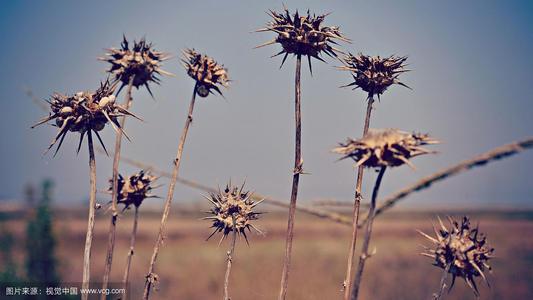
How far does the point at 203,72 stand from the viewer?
6.08 m

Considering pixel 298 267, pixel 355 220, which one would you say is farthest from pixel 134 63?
pixel 298 267

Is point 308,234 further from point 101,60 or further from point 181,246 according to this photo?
point 101,60

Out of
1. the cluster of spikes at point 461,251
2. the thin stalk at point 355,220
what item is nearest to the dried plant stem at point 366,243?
the thin stalk at point 355,220

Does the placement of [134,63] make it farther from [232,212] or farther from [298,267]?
[298,267]

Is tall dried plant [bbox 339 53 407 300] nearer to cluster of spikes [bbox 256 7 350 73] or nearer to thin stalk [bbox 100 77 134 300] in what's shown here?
cluster of spikes [bbox 256 7 350 73]

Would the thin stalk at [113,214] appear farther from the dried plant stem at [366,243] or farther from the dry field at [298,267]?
the dry field at [298,267]

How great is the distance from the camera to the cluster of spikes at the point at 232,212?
5988mm

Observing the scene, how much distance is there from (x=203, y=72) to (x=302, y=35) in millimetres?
1277

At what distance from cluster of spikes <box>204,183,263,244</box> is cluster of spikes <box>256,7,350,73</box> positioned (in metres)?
1.63

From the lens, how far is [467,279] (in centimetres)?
558

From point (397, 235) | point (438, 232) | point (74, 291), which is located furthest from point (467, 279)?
point (397, 235)

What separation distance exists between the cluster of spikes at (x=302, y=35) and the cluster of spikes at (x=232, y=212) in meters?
1.63

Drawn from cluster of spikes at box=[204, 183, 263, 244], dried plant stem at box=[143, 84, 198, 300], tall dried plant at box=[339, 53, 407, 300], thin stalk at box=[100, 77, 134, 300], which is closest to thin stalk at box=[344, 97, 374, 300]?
tall dried plant at box=[339, 53, 407, 300]

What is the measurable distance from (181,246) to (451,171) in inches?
2566
